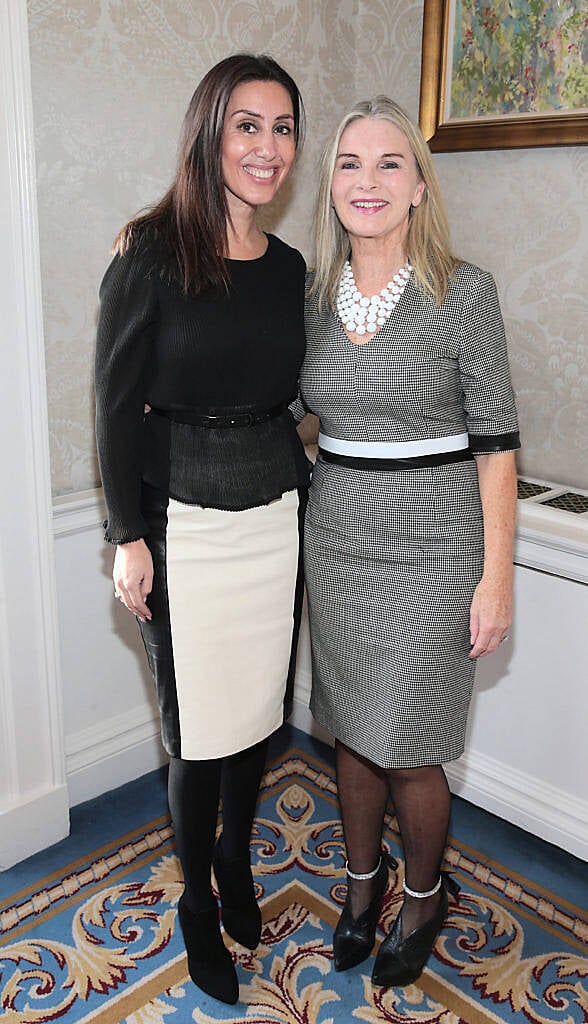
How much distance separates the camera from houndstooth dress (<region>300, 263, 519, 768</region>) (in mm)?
1551

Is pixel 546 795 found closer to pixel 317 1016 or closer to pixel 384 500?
pixel 317 1016

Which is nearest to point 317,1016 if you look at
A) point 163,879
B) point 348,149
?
point 163,879

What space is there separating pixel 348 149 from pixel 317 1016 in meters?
1.55

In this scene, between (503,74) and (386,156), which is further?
(503,74)

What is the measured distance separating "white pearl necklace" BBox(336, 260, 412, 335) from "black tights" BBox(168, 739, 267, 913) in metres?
0.81

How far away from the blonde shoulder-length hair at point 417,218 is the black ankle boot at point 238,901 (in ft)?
3.66

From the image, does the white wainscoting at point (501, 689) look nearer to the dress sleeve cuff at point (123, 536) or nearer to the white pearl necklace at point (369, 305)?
the dress sleeve cuff at point (123, 536)

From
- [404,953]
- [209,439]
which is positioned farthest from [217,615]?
[404,953]

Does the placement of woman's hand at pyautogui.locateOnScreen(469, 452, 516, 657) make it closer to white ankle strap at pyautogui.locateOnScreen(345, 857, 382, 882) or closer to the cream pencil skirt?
the cream pencil skirt

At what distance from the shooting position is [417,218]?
160 cm

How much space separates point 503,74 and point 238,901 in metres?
1.90

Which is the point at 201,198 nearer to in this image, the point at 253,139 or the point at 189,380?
the point at 253,139

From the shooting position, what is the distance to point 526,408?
2.27 metres

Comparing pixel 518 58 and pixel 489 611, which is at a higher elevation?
pixel 518 58
